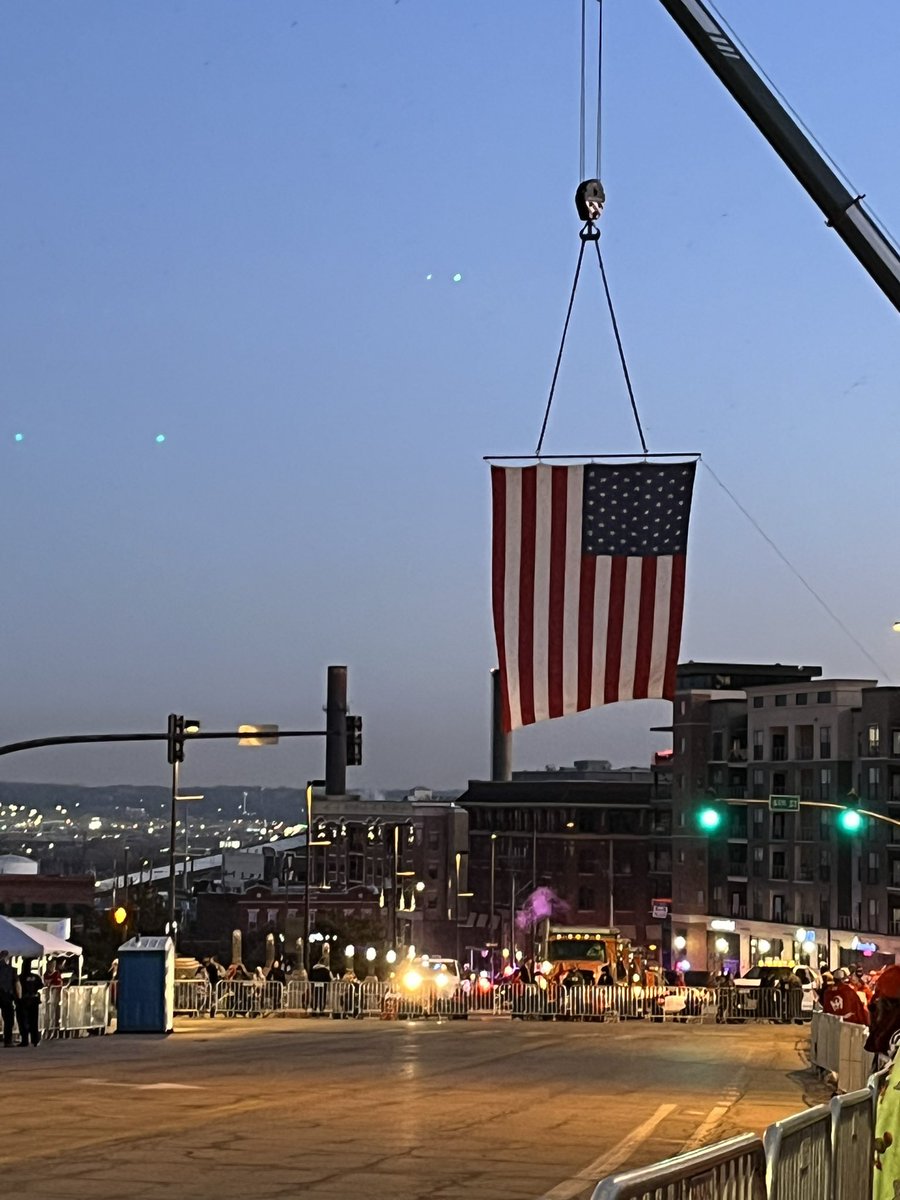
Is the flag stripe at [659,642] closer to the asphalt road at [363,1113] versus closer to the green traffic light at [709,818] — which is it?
the asphalt road at [363,1113]

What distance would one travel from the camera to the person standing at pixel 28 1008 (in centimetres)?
3491

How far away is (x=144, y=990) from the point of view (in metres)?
41.8

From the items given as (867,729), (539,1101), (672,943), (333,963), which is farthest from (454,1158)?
(672,943)

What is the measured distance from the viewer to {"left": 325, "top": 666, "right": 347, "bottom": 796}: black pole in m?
35.6

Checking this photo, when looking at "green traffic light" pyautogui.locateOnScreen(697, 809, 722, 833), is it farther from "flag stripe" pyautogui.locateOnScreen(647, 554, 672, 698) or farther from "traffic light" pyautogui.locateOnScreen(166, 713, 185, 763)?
"flag stripe" pyautogui.locateOnScreen(647, 554, 672, 698)

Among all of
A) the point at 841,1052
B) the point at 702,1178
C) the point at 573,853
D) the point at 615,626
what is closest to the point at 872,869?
the point at 573,853

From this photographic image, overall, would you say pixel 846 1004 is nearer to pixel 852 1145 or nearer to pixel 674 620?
pixel 674 620

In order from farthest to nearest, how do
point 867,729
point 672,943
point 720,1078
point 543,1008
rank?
point 672,943
point 867,729
point 543,1008
point 720,1078

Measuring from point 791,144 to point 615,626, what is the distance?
6.81 metres

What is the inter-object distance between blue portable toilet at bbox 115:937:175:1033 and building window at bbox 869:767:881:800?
70294 mm

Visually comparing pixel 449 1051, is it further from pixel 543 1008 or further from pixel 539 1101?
pixel 543 1008

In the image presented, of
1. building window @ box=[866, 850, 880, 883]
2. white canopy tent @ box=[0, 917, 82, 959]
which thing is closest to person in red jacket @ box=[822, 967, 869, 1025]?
white canopy tent @ box=[0, 917, 82, 959]

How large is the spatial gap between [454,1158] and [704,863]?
352 feet

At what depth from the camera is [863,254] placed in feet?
60.6
